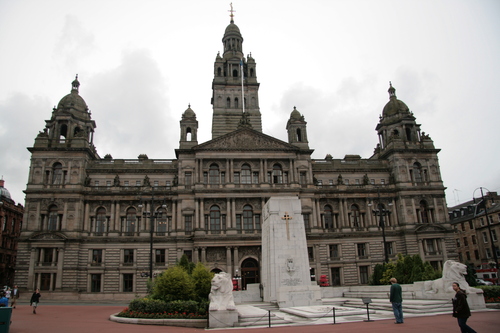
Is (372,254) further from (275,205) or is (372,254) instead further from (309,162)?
(275,205)

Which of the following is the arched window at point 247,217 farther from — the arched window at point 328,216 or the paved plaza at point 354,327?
the paved plaza at point 354,327

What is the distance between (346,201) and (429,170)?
13.0 metres

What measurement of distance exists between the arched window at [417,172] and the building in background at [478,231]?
12.6 metres

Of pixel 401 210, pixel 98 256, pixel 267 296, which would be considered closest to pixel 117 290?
pixel 98 256

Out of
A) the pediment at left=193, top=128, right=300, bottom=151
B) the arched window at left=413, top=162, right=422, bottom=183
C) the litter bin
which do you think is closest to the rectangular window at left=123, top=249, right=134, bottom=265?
the pediment at left=193, top=128, right=300, bottom=151

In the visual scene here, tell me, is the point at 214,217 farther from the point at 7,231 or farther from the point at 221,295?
the point at 7,231

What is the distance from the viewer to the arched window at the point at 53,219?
4903 centimetres

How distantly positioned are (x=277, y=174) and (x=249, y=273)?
1348 centimetres

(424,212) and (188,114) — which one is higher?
(188,114)

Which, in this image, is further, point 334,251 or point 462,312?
point 334,251

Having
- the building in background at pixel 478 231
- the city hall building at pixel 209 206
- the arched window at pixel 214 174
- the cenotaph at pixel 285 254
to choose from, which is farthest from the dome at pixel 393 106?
the cenotaph at pixel 285 254

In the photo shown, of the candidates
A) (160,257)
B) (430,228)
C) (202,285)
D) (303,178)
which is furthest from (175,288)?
(430,228)

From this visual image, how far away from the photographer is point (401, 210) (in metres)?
53.7

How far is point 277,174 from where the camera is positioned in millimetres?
53281
